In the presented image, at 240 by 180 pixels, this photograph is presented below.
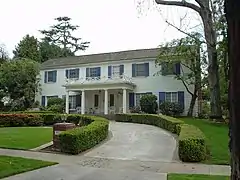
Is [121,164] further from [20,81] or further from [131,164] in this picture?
[20,81]

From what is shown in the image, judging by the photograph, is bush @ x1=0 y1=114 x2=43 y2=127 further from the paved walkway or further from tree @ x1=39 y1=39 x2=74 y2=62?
tree @ x1=39 y1=39 x2=74 y2=62

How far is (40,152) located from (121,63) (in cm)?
2252

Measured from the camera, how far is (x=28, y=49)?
57031 millimetres

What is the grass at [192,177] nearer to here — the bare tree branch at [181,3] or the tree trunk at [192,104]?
the bare tree branch at [181,3]

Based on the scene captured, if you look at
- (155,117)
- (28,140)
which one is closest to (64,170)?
(28,140)

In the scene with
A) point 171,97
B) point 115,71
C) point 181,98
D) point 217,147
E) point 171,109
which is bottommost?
point 217,147

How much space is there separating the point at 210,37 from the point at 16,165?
54.4 ft

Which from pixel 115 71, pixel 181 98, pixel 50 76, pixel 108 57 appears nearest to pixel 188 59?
pixel 181 98

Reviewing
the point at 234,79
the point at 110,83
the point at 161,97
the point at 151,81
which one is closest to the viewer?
the point at 234,79

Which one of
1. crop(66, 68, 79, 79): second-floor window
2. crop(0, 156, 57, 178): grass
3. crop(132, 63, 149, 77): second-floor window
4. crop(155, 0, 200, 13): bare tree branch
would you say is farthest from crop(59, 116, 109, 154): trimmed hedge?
crop(66, 68, 79, 79): second-floor window

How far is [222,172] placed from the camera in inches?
351

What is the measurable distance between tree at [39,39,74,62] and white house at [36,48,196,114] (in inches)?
835

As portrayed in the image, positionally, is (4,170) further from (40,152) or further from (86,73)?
(86,73)

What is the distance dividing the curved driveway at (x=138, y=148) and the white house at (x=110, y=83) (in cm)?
1502
